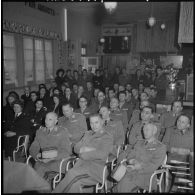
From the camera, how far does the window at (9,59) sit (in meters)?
6.80

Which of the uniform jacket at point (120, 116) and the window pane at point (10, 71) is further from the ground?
the window pane at point (10, 71)

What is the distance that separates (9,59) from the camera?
22.9 feet

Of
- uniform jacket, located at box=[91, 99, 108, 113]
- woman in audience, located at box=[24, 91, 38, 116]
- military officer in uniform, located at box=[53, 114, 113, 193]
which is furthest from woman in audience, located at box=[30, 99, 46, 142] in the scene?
military officer in uniform, located at box=[53, 114, 113, 193]

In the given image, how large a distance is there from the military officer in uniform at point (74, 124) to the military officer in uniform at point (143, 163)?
3.86 feet

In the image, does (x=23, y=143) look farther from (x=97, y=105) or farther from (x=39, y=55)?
(x=39, y=55)

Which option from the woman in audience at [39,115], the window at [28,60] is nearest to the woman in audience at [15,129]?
the woman in audience at [39,115]

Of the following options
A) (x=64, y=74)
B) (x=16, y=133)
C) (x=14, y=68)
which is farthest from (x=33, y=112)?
(x=64, y=74)

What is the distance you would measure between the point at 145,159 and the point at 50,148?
4.00 feet

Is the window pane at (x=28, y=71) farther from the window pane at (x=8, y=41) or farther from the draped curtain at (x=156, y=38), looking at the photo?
the draped curtain at (x=156, y=38)

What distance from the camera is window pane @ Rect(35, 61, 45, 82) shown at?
839 centimetres

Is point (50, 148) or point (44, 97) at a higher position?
point (44, 97)

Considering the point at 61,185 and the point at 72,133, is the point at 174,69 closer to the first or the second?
the point at 72,133

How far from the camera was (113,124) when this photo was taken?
4066 millimetres

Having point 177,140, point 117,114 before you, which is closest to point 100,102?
point 117,114
